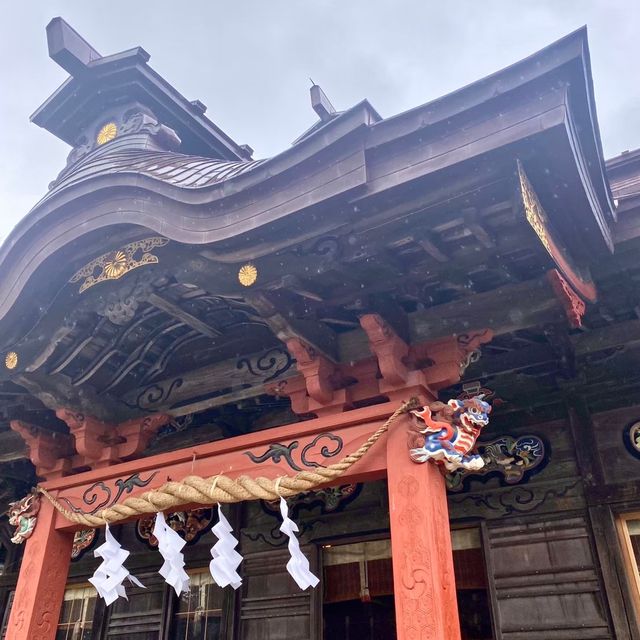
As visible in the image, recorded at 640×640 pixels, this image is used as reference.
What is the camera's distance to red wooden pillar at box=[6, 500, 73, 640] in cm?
511

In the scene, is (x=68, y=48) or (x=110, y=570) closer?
(x=110, y=570)

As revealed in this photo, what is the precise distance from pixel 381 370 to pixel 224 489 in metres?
1.39

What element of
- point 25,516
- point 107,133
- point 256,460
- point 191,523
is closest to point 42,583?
point 25,516

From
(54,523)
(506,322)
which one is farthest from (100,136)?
(506,322)

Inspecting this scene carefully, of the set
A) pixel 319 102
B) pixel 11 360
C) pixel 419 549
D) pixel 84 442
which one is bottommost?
pixel 419 549

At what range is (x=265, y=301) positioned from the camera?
13.8 feet

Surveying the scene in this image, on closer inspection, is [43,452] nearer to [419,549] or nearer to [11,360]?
[11,360]

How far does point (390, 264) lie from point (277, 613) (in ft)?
12.7

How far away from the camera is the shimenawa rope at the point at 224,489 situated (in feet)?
12.9

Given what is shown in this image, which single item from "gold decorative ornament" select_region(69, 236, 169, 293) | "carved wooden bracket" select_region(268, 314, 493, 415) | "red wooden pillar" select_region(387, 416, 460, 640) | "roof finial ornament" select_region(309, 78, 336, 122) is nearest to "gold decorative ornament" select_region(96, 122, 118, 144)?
"roof finial ornament" select_region(309, 78, 336, 122)

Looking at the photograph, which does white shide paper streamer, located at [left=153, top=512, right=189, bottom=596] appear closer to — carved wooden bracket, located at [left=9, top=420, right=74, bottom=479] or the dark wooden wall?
the dark wooden wall

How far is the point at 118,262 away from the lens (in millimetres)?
4621

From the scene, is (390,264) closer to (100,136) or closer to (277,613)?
(277,613)

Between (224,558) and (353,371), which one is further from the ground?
(353,371)
